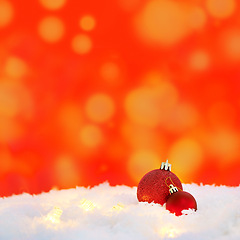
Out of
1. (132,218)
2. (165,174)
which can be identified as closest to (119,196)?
(165,174)

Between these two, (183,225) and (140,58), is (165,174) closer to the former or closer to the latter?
(183,225)

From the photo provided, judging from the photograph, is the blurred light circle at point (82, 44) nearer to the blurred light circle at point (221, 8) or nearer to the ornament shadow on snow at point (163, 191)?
the blurred light circle at point (221, 8)

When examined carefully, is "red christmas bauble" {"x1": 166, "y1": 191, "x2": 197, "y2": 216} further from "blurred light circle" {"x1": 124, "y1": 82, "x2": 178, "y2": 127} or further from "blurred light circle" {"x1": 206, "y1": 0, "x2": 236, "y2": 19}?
Answer: "blurred light circle" {"x1": 206, "y1": 0, "x2": 236, "y2": 19}

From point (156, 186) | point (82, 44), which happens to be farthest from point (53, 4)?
point (156, 186)

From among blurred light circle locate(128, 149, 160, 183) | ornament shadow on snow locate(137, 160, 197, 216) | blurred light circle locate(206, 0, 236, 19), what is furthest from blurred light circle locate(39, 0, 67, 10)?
ornament shadow on snow locate(137, 160, 197, 216)

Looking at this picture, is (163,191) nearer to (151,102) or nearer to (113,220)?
(113,220)

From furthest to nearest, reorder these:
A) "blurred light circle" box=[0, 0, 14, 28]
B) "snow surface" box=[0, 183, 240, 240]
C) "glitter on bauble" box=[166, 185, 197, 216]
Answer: "blurred light circle" box=[0, 0, 14, 28] → "glitter on bauble" box=[166, 185, 197, 216] → "snow surface" box=[0, 183, 240, 240]
